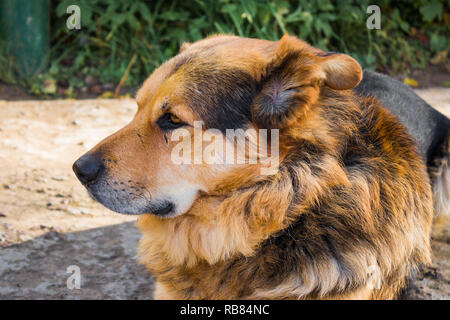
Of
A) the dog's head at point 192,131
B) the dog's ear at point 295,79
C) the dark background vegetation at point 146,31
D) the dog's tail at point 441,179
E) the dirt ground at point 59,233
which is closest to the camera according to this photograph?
the dog's ear at point 295,79

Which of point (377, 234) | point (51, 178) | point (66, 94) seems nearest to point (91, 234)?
point (51, 178)

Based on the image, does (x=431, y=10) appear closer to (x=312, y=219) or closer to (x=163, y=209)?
(x=312, y=219)

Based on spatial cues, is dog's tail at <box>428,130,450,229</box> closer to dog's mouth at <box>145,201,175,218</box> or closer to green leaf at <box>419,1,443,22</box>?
dog's mouth at <box>145,201,175,218</box>

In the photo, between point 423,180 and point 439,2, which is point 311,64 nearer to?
point 423,180

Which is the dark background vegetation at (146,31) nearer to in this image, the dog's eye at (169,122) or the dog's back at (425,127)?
the dog's back at (425,127)

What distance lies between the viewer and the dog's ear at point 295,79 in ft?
8.21

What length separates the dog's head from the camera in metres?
2.68

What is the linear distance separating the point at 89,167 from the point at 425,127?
2419 millimetres

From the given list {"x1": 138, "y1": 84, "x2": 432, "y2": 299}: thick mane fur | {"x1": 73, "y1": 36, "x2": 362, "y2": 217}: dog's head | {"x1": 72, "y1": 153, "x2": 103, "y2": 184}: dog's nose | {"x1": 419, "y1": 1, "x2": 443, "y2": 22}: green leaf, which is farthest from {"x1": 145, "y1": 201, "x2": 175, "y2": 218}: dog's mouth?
{"x1": 419, "y1": 1, "x2": 443, "y2": 22}: green leaf

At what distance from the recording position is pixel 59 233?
13.0 feet

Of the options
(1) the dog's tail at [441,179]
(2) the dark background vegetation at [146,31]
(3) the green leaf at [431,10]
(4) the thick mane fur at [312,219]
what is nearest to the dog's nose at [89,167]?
(4) the thick mane fur at [312,219]

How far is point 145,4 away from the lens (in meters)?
7.30

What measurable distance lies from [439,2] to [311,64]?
695 cm

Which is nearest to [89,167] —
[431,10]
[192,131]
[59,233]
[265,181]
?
[192,131]
